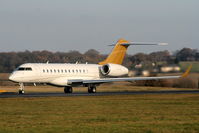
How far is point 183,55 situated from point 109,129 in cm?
4110

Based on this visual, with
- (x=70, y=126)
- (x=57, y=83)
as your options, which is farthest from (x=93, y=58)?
(x=70, y=126)

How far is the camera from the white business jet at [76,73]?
47.1 metres

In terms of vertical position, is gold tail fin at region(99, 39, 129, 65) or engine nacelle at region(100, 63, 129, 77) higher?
gold tail fin at region(99, 39, 129, 65)

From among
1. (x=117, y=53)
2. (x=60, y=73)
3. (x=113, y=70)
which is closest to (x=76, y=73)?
(x=60, y=73)

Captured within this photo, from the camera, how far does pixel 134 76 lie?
53188mm

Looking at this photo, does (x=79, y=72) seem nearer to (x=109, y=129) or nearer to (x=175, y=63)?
(x=175, y=63)

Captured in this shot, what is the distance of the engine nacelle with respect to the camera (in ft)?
175

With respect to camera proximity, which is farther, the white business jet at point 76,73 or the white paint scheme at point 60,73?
the white business jet at point 76,73

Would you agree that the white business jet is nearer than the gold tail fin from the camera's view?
Yes

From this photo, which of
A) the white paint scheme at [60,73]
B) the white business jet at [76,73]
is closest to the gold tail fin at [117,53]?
the white business jet at [76,73]

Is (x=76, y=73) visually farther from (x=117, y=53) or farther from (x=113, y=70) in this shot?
(x=117, y=53)

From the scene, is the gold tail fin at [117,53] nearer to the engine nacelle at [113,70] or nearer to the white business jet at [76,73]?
the white business jet at [76,73]

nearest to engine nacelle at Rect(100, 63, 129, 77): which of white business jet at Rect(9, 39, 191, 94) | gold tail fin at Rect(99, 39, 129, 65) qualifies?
white business jet at Rect(9, 39, 191, 94)

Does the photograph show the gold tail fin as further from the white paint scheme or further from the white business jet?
the white paint scheme
